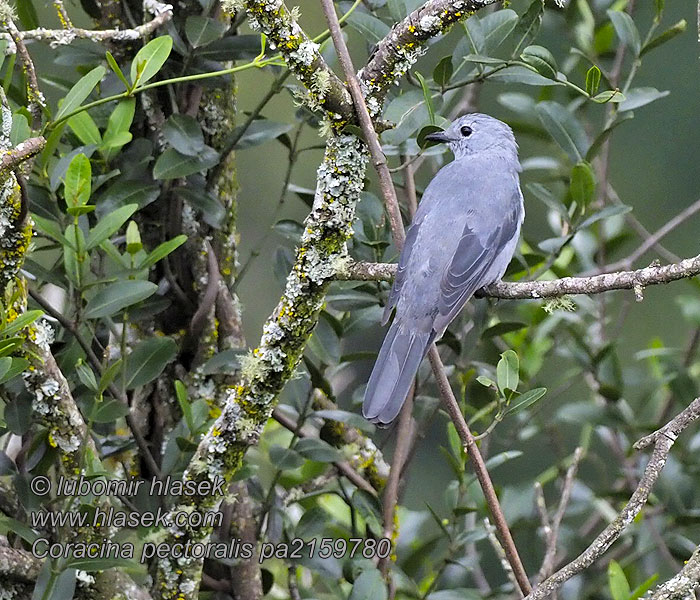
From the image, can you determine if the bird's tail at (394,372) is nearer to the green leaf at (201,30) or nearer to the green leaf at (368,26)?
the green leaf at (368,26)

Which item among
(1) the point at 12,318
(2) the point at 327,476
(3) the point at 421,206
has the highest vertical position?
(1) the point at 12,318

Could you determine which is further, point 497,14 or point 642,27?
point 642,27

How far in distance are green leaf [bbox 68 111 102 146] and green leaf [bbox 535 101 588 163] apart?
1.34 metres

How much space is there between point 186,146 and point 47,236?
1.43 feet

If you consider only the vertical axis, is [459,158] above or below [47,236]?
below

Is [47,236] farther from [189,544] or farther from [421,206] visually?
[421,206]

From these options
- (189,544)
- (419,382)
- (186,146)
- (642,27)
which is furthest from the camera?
(642,27)

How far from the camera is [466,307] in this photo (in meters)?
3.13

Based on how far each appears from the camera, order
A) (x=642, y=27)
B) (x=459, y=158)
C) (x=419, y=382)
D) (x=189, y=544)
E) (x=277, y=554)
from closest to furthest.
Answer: (x=189, y=544) → (x=277, y=554) → (x=419, y=382) → (x=459, y=158) → (x=642, y=27)

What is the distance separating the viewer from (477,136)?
3.56 meters

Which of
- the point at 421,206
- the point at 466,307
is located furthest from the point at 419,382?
the point at 421,206

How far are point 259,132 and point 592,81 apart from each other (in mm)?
965

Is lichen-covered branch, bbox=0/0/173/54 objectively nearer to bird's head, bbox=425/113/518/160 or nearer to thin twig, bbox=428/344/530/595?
thin twig, bbox=428/344/530/595

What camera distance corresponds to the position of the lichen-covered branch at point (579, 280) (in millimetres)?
1799
